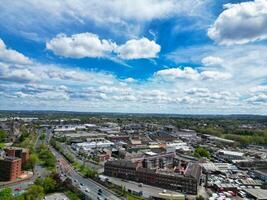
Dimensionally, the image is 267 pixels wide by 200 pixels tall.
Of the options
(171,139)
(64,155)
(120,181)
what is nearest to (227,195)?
(120,181)

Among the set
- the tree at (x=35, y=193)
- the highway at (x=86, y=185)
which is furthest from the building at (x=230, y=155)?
the tree at (x=35, y=193)

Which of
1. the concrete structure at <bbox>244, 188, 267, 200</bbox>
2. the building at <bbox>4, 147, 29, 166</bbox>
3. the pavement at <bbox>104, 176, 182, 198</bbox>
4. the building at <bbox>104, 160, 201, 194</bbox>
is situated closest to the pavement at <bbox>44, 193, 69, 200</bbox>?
the pavement at <bbox>104, 176, 182, 198</bbox>

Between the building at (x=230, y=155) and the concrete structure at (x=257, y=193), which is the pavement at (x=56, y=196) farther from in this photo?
the building at (x=230, y=155)

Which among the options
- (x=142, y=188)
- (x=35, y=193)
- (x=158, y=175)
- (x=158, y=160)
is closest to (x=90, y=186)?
(x=142, y=188)

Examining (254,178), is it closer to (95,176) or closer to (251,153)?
(251,153)

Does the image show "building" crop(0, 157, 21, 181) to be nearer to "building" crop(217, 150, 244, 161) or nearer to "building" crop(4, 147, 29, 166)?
"building" crop(4, 147, 29, 166)
